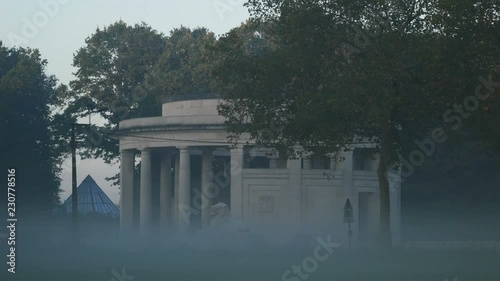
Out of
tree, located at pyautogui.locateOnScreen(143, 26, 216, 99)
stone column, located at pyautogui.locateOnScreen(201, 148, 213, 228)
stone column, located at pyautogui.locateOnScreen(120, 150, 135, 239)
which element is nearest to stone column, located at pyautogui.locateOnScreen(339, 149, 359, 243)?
stone column, located at pyautogui.locateOnScreen(201, 148, 213, 228)

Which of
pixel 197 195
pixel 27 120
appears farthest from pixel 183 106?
pixel 27 120

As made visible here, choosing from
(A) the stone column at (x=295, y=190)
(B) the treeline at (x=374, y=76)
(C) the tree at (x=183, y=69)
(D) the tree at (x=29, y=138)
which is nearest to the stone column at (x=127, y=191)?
(D) the tree at (x=29, y=138)

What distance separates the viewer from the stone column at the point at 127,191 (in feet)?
273

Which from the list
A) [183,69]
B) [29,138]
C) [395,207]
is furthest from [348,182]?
[183,69]

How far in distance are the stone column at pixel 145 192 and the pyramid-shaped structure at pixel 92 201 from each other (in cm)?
3457

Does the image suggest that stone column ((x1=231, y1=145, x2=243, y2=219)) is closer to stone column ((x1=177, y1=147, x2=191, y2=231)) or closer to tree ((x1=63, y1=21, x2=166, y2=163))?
stone column ((x1=177, y1=147, x2=191, y2=231))

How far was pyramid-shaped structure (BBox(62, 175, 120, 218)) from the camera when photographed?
115875 mm

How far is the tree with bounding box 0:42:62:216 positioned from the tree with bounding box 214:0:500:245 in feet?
106

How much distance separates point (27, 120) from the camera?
88.6 meters

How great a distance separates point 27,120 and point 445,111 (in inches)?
1992

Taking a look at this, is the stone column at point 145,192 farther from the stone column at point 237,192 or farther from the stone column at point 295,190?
the stone column at point 295,190

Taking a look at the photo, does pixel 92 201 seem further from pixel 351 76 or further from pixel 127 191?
pixel 351 76

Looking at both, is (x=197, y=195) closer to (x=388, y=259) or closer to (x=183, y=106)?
(x=183, y=106)

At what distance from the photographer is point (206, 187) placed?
7775cm
